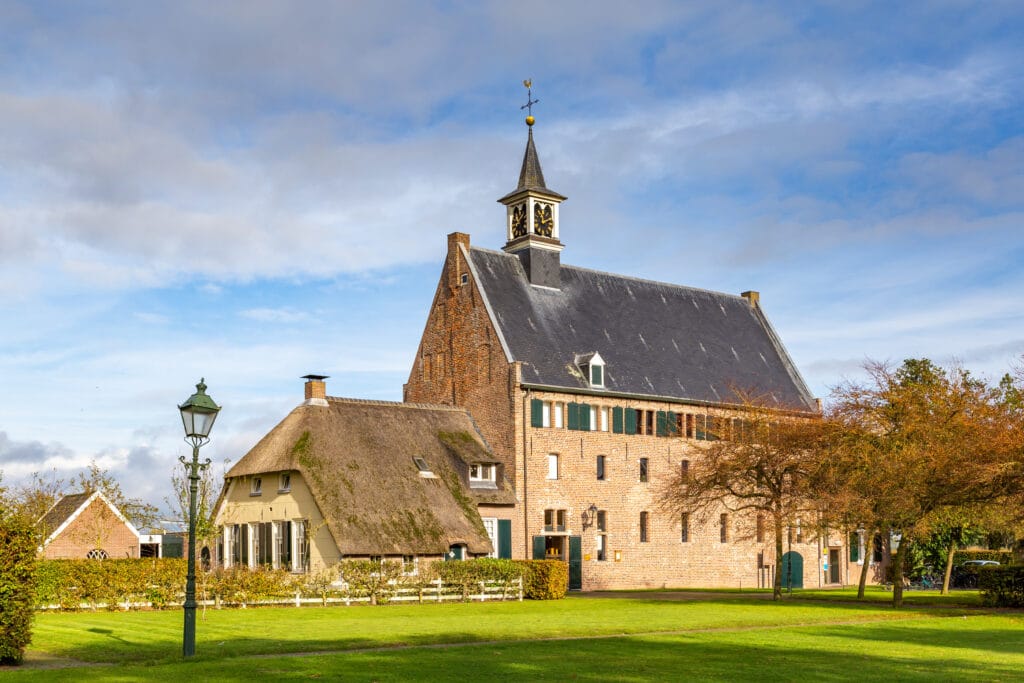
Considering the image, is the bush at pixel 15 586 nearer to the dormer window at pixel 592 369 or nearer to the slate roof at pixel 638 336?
the slate roof at pixel 638 336

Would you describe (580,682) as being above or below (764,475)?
below

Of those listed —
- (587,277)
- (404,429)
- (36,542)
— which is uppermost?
(587,277)

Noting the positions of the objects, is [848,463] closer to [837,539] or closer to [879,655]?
[879,655]

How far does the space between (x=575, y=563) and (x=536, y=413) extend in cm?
629

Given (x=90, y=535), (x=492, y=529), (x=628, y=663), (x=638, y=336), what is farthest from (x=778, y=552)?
(x=90, y=535)

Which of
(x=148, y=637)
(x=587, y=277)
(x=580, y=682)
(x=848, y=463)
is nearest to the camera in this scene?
(x=580, y=682)

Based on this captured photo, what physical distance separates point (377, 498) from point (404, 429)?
4.78m

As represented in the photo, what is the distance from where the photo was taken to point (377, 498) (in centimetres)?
4128

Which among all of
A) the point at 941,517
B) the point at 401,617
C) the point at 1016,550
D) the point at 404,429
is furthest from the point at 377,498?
the point at 1016,550

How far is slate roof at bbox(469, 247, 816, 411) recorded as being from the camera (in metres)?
49.1

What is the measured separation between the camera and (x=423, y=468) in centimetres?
4406

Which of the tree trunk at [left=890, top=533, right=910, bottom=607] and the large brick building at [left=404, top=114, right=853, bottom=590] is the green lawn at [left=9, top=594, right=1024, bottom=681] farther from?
the large brick building at [left=404, top=114, right=853, bottom=590]

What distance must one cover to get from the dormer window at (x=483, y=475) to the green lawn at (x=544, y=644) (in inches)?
516

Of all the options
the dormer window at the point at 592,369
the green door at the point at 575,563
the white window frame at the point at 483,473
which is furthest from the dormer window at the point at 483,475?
the dormer window at the point at 592,369
